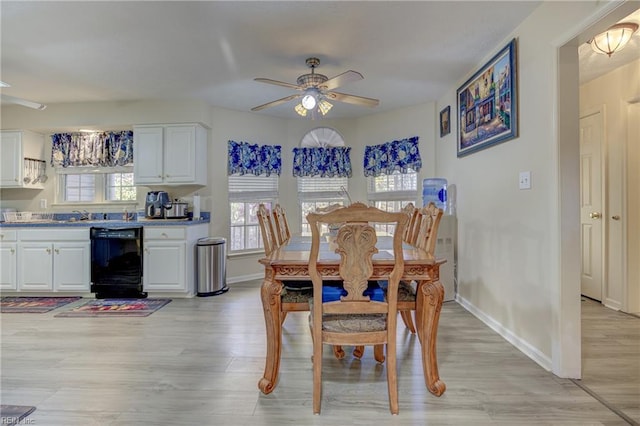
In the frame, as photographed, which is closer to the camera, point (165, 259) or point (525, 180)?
point (525, 180)

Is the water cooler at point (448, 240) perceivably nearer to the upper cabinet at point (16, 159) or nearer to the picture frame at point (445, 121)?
the picture frame at point (445, 121)

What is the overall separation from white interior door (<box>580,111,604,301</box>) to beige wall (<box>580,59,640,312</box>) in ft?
0.29

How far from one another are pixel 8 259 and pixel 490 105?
5570 millimetres

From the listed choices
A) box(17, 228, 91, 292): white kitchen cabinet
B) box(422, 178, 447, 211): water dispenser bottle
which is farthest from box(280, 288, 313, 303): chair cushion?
box(17, 228, 91, 292): white kitchen cabinet

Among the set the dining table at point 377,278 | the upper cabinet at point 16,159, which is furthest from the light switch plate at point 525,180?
the upper cabinet at point 16,159

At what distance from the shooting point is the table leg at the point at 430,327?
6.04ft

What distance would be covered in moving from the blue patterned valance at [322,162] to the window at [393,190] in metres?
0.45

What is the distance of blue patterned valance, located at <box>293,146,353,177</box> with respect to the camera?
16.5ft

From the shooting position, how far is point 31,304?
3678 millimetres

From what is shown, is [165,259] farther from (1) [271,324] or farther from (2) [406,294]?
(2) [406,294]

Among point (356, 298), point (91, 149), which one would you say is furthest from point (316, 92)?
point (91, 149)

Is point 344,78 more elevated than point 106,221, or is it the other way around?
point 344,78

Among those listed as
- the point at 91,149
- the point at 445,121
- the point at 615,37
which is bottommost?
the point at 91,149

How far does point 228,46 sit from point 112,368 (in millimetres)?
2622
